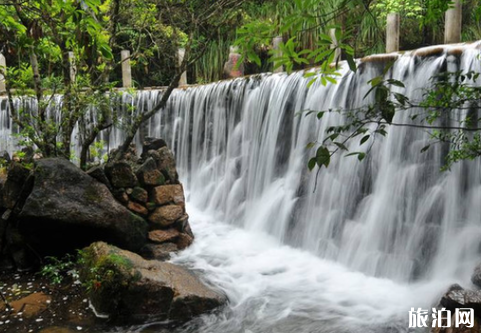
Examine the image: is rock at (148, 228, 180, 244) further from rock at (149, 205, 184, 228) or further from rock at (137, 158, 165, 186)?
rock at (137, 158, 165, 186)

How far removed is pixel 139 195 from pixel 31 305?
2.14 metres

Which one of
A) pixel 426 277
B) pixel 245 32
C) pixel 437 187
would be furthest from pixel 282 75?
pixel 245 32

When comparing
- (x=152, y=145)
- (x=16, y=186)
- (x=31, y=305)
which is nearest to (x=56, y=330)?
(x=31, y=305)

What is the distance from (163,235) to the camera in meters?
→ 5.95

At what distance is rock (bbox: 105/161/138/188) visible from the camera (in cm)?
580

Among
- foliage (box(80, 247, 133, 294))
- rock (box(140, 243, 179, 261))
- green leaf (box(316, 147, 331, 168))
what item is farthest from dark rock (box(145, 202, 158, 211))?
green leaf (box(316, 147, 331, 168))

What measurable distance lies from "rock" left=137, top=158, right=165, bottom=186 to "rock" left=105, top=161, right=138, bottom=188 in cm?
21

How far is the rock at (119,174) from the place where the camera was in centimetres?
580

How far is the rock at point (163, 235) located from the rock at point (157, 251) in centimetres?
7

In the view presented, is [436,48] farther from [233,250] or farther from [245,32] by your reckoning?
[245,32]

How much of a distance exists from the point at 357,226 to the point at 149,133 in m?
6.82

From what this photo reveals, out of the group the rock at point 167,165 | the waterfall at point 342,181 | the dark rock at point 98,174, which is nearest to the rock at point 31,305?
the dark rock at point 98,174

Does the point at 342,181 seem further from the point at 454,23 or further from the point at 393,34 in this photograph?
the point at 393,34

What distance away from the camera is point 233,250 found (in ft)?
20.7
